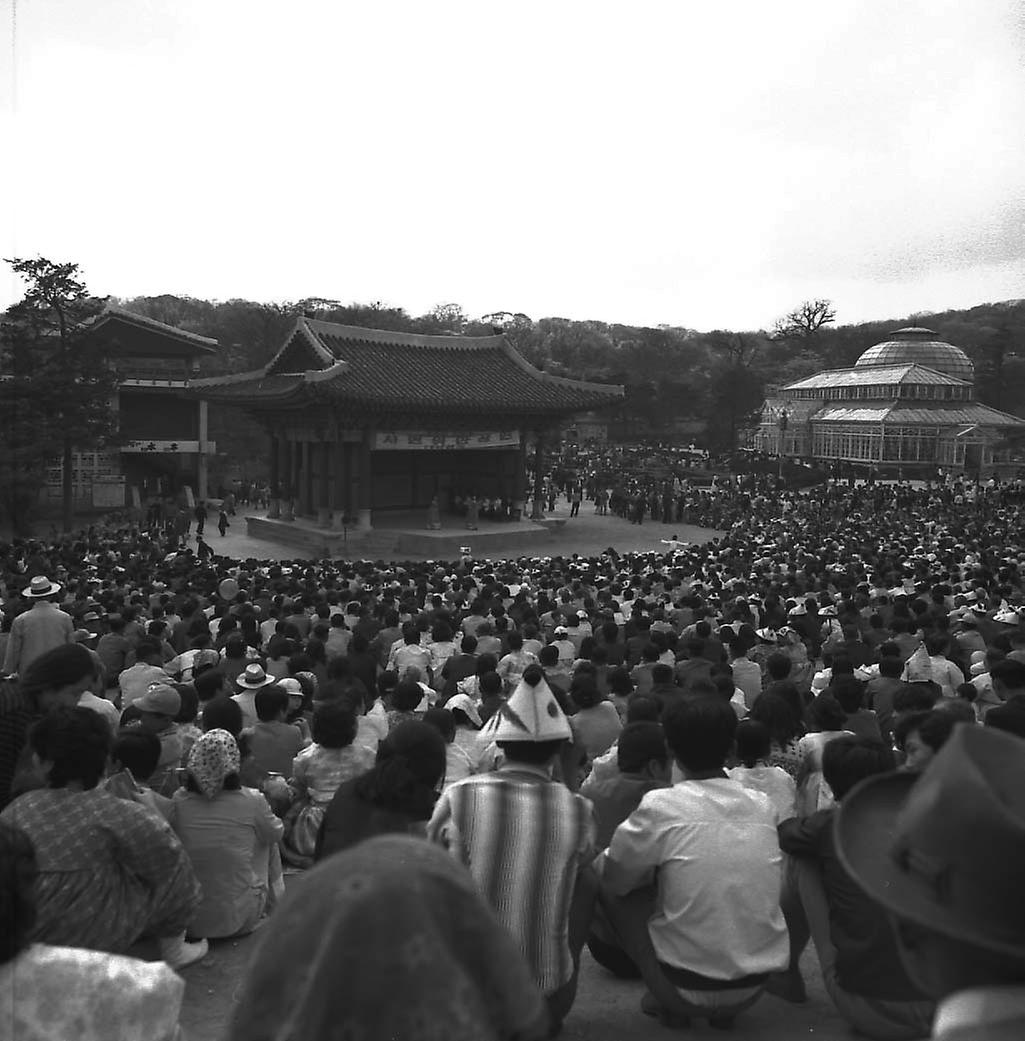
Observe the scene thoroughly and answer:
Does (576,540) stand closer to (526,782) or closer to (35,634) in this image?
(35,634)

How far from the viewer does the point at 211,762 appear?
4395 mm

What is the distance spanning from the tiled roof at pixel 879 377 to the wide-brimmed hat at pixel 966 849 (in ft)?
191

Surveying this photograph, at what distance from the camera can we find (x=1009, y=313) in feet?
286

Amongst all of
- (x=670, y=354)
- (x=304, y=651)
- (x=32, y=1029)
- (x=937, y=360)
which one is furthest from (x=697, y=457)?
(x=32, y=1029)

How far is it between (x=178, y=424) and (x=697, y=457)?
30438 mm

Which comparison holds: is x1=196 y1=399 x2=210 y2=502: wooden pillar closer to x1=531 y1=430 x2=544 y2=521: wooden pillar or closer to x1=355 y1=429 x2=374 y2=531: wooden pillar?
x1=355 y1=429 x2=374 y2=531: wooden pillar

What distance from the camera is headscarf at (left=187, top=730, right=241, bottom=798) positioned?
440cm

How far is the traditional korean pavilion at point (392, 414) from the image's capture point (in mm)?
25578

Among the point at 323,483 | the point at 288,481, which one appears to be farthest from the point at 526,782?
the point at 288,481

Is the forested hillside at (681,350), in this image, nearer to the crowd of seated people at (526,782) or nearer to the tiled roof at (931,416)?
the tiled roof at (931,416)

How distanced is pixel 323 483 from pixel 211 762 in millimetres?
23354

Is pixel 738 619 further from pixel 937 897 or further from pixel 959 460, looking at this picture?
pixel 959 460

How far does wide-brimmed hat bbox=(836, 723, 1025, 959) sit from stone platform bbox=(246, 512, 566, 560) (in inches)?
866

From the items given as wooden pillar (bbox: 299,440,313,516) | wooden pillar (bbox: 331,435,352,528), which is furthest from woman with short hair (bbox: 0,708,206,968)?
wooden pillar (bbox: 299,440,313,516)
